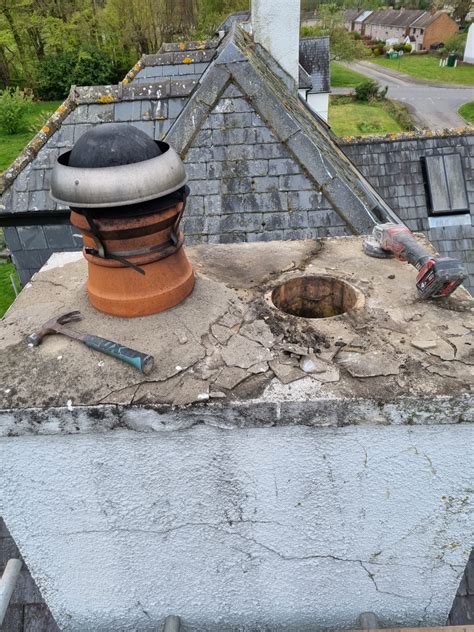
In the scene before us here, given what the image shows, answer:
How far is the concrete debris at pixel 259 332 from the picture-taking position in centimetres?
182

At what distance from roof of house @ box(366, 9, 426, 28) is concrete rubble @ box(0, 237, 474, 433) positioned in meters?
69.0

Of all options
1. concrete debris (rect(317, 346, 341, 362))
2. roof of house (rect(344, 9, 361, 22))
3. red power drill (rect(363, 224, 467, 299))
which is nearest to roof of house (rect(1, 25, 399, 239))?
red power drill (rect(363, 224, 467, 299))

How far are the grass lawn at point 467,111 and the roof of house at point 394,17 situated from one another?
113 feet

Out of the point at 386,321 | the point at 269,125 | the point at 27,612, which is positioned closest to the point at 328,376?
the point at 386,321

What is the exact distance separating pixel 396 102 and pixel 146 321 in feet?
117

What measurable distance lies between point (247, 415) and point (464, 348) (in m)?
0.88

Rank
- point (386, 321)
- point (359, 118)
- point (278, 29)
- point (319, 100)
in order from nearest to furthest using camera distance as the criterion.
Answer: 1. point (386, 321)
2. point (278, 29)
3. point (319, 100)
4. point (359, 118)

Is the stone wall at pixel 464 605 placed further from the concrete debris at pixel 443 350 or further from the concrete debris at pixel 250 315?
the concrete debris at pixel 250 315

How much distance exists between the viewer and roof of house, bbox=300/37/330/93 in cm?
1725

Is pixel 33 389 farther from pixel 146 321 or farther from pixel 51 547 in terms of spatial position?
pixel 51 547

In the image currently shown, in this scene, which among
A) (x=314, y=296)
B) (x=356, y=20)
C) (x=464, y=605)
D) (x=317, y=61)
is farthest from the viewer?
(x=356, y=20)

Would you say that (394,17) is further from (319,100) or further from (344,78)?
(319,100)

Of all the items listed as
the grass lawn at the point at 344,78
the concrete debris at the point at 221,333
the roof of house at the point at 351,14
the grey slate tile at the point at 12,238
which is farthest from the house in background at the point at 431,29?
the concrete debris at the point at 221,333

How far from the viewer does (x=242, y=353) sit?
1.76m
